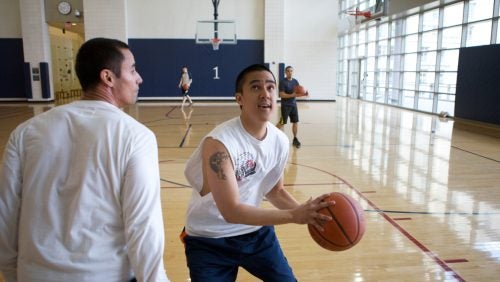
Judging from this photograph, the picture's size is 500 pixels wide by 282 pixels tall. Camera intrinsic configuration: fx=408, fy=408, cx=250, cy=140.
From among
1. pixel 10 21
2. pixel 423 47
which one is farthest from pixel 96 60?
pixel 10 21

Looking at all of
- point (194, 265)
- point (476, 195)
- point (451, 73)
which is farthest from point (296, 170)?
point (451, 73)

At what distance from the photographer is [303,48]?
2014 centimetres

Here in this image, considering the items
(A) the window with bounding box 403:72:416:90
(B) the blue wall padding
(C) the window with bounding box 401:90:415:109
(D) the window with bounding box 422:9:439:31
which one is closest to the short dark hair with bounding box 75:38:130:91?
(D) the window with bounding box 422:9:439:31

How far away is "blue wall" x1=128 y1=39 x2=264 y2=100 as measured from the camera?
755 inches

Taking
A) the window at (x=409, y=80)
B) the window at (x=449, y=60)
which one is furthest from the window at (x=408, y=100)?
the window at (x=449, y=60)

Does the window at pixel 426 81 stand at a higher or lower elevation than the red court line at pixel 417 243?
higher

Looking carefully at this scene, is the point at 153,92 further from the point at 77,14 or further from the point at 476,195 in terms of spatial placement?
the point at 476,195

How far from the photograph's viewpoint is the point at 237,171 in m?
1.91

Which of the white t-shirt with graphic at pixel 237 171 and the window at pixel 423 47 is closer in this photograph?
the white t-shirt with graphic at pixel 237 171

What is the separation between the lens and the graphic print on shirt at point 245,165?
1.92 metres

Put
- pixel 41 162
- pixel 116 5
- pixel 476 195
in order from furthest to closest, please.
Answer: pixel 116 5, pixel 476 195, pixel 41 162

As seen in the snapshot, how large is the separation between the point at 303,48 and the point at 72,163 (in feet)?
64.5

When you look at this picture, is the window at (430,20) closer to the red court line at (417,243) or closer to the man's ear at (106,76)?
the red court line at (417,243)

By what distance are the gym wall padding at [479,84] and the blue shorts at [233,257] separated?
1117 centimetres
